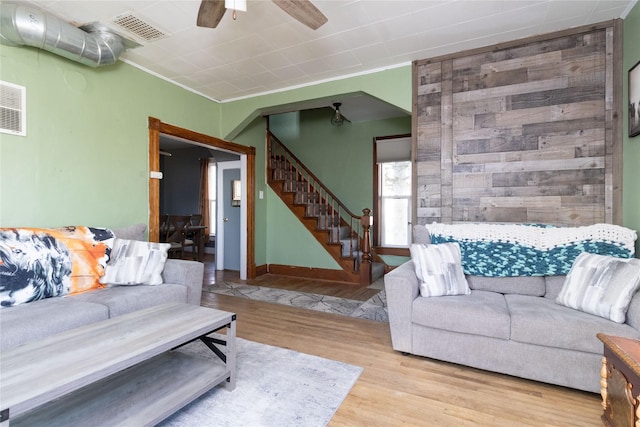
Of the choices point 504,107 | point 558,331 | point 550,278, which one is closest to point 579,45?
point 504,107

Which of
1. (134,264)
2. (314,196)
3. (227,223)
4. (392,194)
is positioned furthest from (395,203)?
(134,264)

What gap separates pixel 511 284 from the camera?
2.59 meters

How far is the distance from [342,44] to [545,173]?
2297 mm

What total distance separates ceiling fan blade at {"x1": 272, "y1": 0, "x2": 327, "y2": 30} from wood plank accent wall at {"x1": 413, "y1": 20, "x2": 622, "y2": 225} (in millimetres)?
1716

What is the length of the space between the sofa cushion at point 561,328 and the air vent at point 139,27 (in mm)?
3672

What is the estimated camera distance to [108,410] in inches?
58.7

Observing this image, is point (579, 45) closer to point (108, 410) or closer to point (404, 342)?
point (404, 342)

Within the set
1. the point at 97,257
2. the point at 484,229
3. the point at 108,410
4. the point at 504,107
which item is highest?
the point at 504,107

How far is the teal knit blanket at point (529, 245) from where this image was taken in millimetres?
2342

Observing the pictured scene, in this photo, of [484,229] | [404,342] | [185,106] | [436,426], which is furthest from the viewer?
[185,106]

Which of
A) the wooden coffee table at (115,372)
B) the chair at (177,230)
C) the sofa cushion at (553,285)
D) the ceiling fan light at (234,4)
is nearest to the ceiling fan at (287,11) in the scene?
the ceiling fan light at (234,4)

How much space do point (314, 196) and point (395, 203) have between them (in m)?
1.51

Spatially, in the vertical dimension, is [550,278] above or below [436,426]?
above

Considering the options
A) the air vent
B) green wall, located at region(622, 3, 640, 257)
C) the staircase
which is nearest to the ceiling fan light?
the air vent
